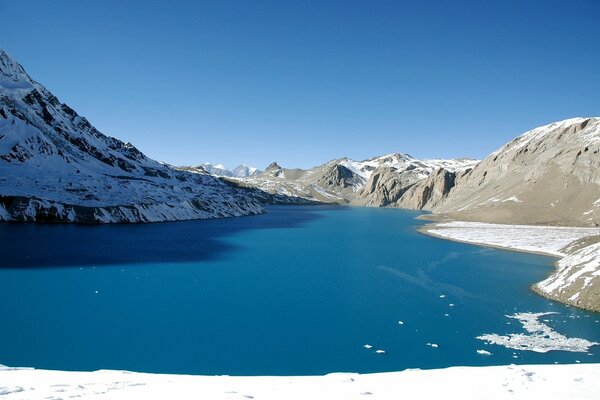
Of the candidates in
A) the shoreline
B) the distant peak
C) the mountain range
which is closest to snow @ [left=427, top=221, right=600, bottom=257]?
the shoreline

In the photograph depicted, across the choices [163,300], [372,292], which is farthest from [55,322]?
[372,292]

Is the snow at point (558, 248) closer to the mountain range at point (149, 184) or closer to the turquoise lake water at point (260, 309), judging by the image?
the turquoise lake water at point (260, 309)

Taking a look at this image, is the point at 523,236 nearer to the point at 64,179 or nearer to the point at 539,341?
the point at 539,341

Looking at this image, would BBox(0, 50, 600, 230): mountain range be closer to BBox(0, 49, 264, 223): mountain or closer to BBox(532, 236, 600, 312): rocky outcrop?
BBox(0, 49, 264, 223): mountain

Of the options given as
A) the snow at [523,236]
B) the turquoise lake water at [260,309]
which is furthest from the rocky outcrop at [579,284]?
the snow at [523,236]

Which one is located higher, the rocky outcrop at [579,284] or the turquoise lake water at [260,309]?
the rocky outcrop at [579,284]

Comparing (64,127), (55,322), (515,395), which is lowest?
(55,322)

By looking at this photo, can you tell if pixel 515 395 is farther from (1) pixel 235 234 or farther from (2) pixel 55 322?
(1) pixel 235 234
